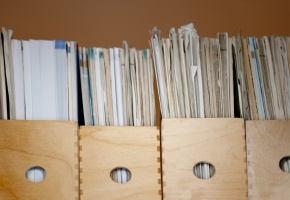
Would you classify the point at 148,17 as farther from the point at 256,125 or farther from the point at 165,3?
the point at 256,125

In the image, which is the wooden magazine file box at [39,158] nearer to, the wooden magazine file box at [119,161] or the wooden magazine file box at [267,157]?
the wooden magazine file box at [119,161]

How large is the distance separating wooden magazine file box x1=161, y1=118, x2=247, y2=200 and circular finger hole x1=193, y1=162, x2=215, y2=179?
39mm

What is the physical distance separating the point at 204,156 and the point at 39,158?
45 centimetres

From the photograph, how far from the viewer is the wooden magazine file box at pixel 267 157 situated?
1.23 metres

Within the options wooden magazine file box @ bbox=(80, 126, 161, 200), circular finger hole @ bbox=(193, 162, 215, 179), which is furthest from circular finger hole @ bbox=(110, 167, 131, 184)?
circular finger hole @ bbox=(193, 162, 215, 179)

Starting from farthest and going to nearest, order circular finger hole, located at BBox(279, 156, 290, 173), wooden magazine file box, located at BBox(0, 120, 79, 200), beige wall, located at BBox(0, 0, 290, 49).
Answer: beige wall, located at BBox(0, 0, 290, 49) < circular finger hole, located at BBox(279, 156, 290, 173) < wooden magazine file box, located at BBox(0, 120, 79, 200)

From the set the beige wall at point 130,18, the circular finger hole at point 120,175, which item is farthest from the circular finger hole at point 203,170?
the beige wall at point 130,18

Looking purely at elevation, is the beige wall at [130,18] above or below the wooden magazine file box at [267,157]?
Answer: above

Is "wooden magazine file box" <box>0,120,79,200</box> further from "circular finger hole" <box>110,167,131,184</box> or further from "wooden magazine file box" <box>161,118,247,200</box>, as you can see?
"wooden magazine file box" <box>161,118,247,200</box>

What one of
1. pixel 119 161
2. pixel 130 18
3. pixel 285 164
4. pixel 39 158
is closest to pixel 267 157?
pixel 285 164

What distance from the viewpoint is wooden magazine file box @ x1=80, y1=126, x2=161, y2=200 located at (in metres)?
1.21

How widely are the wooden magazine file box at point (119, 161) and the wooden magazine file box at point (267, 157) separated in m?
0.26

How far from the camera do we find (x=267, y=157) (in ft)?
4.07

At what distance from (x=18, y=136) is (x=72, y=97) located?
0.19 metres
